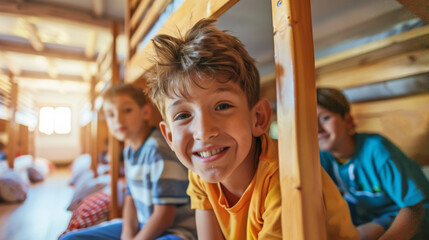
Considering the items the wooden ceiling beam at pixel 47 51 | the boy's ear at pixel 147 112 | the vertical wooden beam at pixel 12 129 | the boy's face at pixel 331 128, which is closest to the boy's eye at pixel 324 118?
the boy's face at pixel 331 128

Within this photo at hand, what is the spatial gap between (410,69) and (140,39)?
1.37 metres

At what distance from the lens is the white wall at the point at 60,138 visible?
532cm

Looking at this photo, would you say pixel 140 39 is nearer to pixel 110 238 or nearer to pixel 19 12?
pixel 110 238

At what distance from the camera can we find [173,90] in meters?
0.47

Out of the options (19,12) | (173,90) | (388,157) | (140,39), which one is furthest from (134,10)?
(388,157)

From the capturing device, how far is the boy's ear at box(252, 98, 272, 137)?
19.6 inches

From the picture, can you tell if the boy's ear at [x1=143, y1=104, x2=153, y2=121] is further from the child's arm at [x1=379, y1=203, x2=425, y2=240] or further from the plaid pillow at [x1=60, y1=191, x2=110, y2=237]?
the child's arm at [x1=379, y1=203, x2=425, y2=240]

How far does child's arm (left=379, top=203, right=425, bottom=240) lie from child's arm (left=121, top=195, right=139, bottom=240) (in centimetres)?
96

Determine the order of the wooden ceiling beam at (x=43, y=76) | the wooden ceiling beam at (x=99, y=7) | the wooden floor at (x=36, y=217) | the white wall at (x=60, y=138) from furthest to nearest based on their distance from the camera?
1. the white wall at (x=60, y=138)
2. the wooden ceiling beam at (x=43, y=76)
3. the wooden ceiling beam at (x=99, y=7)
4. the wooden floor at (x=36, y=217)

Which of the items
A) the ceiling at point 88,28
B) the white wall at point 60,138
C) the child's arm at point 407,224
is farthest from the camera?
the white wall at point 60,138

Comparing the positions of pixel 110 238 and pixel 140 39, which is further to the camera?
pixel 140 39

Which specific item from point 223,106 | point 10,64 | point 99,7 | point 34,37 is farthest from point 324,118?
point 10,64

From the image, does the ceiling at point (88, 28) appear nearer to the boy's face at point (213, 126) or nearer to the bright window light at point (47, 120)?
the boy's face at point (213, 126)

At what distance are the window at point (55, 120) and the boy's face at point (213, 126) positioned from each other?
250 inches
